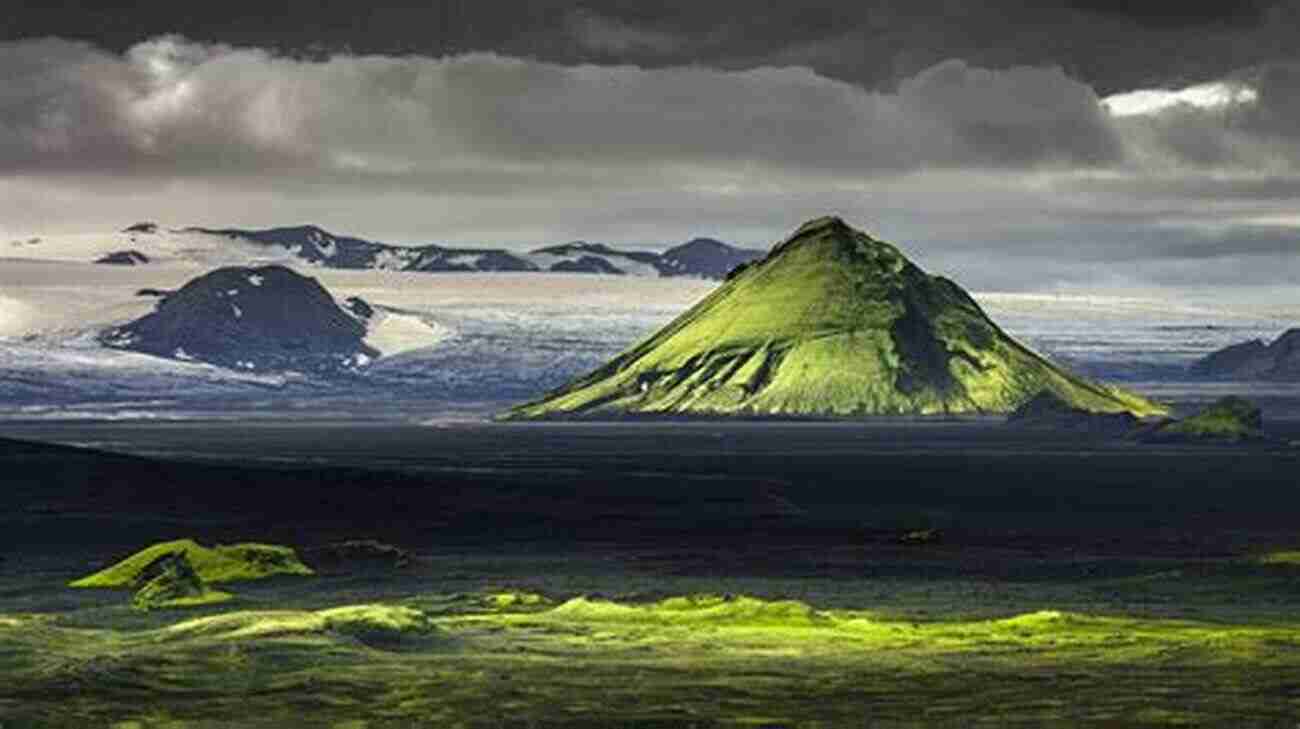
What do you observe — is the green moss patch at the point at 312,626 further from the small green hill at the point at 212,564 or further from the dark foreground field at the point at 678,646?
the small green hill at the point at 212,564

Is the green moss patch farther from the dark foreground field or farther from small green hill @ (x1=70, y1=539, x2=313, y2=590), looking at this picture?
small green hill @ (x1=70, y1=539, x2=313, y2=590)

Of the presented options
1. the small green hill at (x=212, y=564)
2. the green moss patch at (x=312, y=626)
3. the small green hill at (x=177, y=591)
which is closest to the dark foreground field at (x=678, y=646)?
the green moss patch at (x=312, y=626)

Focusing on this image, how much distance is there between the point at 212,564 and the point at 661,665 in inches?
2245

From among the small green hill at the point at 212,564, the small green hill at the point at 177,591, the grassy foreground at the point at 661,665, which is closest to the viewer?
the grassy foreground at the point at 661,665

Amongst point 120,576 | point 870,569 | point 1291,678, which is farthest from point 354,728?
point 870,569

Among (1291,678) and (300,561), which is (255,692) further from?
(300,561)

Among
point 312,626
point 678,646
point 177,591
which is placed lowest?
point 678,646

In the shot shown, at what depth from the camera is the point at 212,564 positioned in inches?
5935

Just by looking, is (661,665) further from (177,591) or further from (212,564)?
(212,564)

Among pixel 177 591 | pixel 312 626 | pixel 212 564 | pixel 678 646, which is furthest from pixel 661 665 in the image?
pixel 212 564

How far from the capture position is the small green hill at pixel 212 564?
481 ft

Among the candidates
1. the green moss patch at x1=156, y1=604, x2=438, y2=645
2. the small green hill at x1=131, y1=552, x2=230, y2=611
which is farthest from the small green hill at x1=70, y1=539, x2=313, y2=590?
the green moss patch at x1=156, y1=604, x2=438, y2=645

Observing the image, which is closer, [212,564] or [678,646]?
[678,646]

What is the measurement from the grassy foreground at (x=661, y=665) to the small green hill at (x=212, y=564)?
62.4 ft
